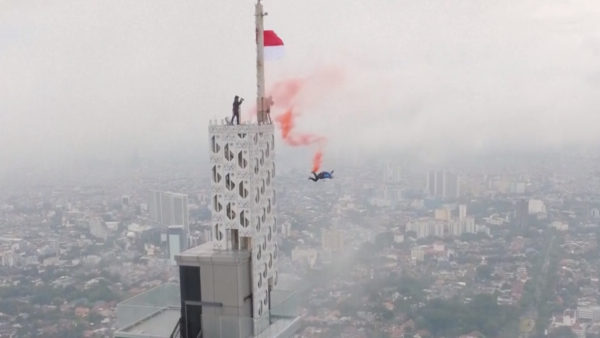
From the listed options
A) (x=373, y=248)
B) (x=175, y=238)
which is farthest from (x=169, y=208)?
(x=373, y=248)

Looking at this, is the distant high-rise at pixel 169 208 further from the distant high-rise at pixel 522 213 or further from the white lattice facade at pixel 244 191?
the distant high-rise at pixel 522 213

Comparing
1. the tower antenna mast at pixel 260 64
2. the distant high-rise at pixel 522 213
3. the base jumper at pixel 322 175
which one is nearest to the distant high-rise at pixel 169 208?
the base jumper at pixel 322 175

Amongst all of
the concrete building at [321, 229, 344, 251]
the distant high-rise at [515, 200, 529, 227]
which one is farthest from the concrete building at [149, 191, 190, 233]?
the distant high-rise at [515, 200, 529, 227]

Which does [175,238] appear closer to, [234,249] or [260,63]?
[234,249]

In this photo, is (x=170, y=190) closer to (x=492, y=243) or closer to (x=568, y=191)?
(x=492, y=243)

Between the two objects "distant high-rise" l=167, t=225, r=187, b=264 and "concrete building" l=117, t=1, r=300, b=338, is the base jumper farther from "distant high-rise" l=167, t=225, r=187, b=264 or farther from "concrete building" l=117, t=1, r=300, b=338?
"distant high-rise" l=167, t=225, r=187, b=264

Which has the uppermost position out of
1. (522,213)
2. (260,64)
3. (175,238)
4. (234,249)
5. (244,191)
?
(260,64)

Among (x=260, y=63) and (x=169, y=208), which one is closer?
(x=260, y=63)
